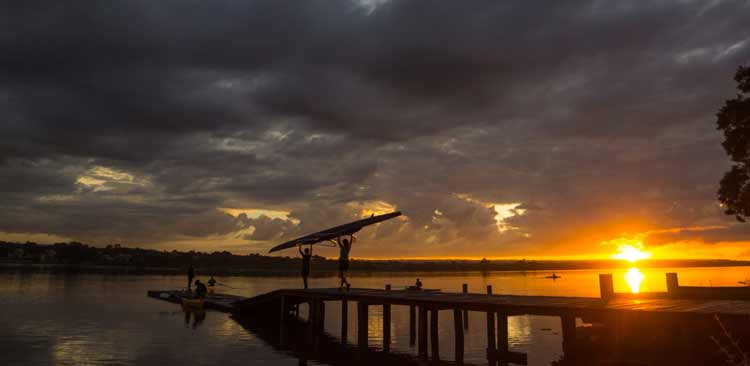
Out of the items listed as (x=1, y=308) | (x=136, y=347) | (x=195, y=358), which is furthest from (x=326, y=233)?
(x=1, y=308)

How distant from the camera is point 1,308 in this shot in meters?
40.7

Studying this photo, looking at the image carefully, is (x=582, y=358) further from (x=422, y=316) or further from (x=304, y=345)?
(x=304, y=345)

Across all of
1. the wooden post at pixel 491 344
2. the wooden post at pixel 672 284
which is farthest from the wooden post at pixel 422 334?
the wooden post at pixel 672 284

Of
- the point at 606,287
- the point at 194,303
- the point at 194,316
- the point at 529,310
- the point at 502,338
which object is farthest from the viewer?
the point at 194,303

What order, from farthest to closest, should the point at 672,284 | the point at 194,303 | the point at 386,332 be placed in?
the point at 194,303
the point at 386,332
the point at 672,284

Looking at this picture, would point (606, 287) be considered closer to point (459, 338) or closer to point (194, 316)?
point (459, 338)

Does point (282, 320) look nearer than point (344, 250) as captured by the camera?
No

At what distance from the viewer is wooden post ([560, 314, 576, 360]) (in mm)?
16906

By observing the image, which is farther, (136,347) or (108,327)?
(108,327)

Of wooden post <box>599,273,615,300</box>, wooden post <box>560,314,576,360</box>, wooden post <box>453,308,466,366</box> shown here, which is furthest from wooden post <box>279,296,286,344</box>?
wooden post <box>599,273,615,300</box>

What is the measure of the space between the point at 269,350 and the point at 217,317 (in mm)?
14811

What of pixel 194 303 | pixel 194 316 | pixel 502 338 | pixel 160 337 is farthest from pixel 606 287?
pixel 194 303

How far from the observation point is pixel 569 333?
1711 centimetres

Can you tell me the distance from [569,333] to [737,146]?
17035mm
